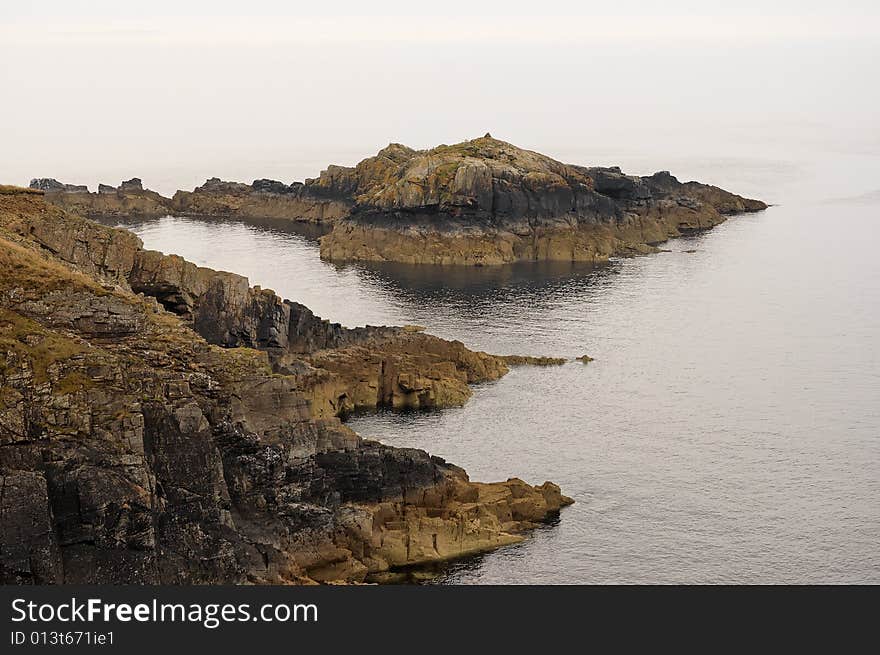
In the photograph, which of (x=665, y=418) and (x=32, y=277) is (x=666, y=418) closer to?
(x=665, y=418)

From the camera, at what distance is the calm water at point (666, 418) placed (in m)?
78.4

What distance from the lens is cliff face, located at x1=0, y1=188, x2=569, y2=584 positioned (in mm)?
59438

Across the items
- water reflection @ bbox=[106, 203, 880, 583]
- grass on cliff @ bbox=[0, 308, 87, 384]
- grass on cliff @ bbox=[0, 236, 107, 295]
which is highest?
grass on cliff @ bbox=[0, 236, 107, 295]

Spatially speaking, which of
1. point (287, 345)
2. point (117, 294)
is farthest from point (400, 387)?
point (117, 294)

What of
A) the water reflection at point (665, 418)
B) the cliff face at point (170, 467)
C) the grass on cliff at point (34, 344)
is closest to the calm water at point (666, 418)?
the water reflection at point (665, 418)

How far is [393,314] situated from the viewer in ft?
514

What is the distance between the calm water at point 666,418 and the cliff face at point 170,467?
5719 mm

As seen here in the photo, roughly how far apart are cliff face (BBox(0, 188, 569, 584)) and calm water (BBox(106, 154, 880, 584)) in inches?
225

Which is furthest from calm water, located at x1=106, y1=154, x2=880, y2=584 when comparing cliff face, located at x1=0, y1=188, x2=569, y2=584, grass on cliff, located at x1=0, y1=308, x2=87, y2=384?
grass on cliff, located at x1=0, y1=308, x2=87, y2=384

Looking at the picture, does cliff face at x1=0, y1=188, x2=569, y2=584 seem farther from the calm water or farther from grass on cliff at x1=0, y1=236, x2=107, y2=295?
the calm water

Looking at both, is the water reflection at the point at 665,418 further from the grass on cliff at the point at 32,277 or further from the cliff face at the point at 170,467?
the grass on cliff at the point at 32,277

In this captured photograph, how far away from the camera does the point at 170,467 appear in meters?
64.1

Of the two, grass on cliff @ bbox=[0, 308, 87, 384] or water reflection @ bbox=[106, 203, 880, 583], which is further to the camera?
water reflection @ bbox=[106, 203, 880, 583]

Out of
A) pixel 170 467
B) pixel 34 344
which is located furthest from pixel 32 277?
pixel 170 467
